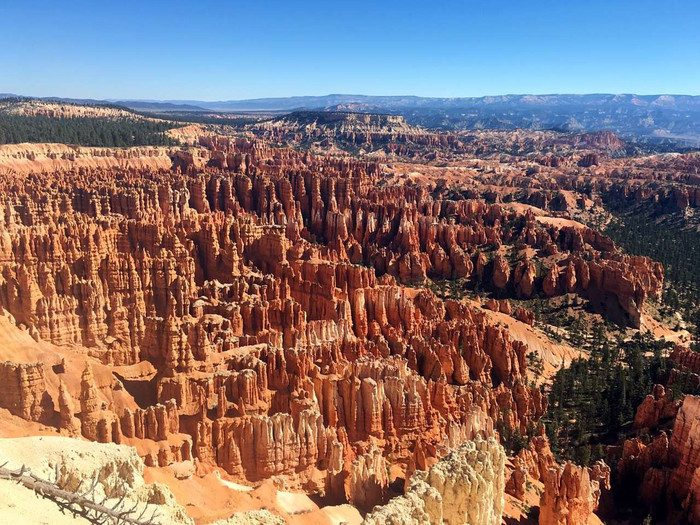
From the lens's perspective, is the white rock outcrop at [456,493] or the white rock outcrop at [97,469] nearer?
the white rock outcrop at [97,469]

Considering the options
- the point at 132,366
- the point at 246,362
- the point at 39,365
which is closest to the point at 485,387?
the point at 246,362

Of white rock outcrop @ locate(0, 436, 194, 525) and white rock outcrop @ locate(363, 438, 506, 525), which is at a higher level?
white rock outcrop @ locate(0, 436, 194, 525)

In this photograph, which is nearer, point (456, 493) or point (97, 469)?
point (97, 469)

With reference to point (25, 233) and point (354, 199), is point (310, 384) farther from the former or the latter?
point (354, 199)

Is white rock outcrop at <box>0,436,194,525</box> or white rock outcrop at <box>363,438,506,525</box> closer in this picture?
white rock outcrop at <box>0,436,194,525</box>

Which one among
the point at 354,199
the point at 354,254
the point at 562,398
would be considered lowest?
the point at 562,398

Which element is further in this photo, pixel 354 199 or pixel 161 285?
pixel 354 199

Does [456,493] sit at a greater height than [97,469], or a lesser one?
Answer: lesser

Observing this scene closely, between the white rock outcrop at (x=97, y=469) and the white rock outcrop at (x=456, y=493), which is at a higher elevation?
the white rock outcrop at (x=97, y=469)
